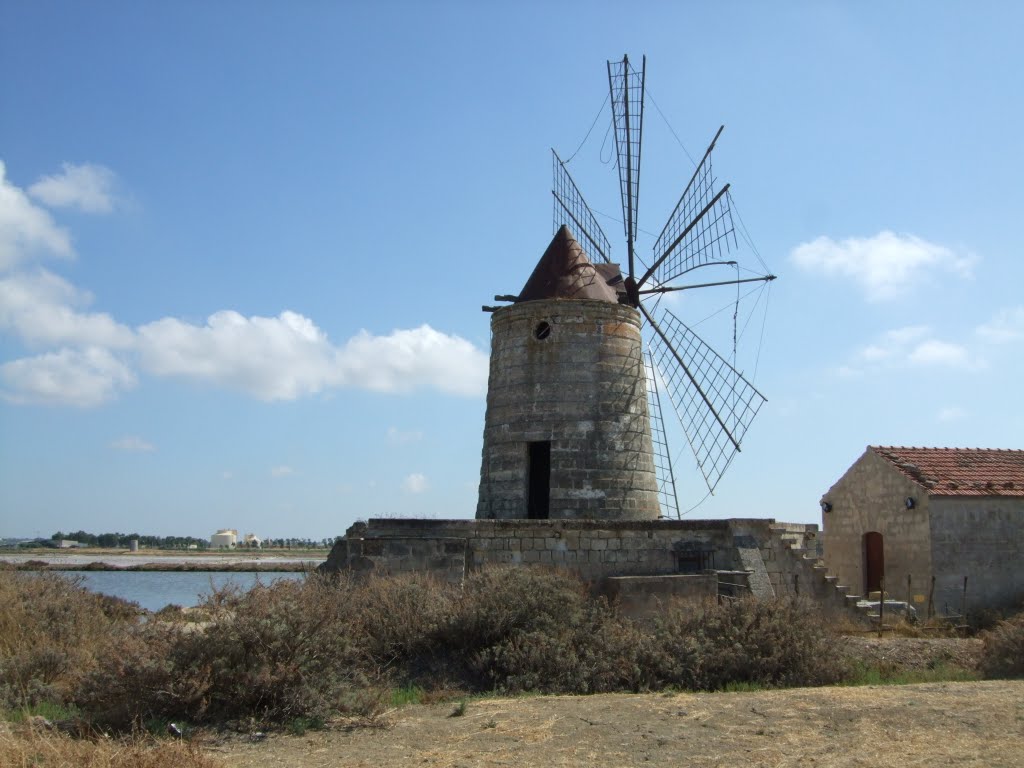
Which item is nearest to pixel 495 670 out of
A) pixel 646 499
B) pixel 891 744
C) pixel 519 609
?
pixel 519 609

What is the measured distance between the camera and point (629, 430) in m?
12.3

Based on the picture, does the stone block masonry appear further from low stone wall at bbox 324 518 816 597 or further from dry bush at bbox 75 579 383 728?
dry bush at bbox 75 579 383 728

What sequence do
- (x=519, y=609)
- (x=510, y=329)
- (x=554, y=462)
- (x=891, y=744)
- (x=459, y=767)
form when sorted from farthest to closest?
(x=510, y=329)
(x=554, y=462)
(x=519, y=609)
(x=891, y=744)
(x=459, y=767)

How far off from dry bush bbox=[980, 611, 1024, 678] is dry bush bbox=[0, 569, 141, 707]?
24.7ft

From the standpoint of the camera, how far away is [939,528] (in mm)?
14273

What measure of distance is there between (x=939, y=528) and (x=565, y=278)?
6939 mm

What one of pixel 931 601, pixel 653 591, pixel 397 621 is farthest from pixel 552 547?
pixel 931 601

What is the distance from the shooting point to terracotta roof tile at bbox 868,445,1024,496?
1464cm

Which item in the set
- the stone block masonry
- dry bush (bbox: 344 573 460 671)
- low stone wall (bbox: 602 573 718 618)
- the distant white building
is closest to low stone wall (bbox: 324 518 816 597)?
low stone wall (bbox: 602 573 718 618)

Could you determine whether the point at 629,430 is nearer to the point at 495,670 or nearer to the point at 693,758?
the point at 495,670

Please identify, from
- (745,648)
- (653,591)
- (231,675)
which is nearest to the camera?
(231,675)

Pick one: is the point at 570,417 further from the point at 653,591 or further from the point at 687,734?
the point at 687,734

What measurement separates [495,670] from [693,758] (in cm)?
282

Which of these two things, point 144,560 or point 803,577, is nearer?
point 803,577
